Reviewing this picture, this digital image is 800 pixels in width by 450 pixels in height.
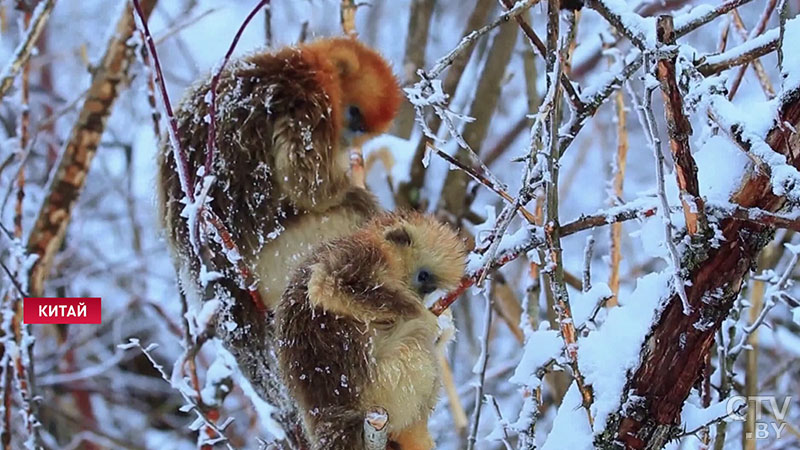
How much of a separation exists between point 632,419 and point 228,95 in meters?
1.01

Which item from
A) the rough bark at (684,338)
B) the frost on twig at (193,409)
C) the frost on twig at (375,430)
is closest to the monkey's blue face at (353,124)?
the frost on twig at (193,409)

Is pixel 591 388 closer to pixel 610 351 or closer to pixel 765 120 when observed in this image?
pixel 610 351

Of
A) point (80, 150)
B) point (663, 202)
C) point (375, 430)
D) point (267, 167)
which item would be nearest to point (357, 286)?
point (375, 430)

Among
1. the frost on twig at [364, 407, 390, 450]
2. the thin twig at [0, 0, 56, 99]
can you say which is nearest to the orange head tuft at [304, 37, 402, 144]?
the thin twig at [0, 0, 56, 99]

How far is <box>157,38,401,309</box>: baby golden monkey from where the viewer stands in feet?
5.16

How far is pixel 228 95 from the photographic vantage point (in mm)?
1641

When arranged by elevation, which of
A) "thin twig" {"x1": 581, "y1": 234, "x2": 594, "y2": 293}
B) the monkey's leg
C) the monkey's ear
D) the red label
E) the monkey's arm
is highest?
the red label

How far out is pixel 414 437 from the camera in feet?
3.74

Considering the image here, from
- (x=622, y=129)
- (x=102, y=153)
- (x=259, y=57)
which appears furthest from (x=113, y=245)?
(x=622, y=129)

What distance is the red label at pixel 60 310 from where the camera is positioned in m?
1.93

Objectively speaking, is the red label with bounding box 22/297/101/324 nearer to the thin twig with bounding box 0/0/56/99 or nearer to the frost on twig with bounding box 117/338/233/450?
the thin twig with bounding box 0/0/56/99

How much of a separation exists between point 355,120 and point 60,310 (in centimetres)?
100

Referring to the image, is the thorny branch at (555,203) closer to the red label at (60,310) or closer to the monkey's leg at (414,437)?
the monkey's leg at (414,437)

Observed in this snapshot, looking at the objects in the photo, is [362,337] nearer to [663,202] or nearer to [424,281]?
[424,281]
